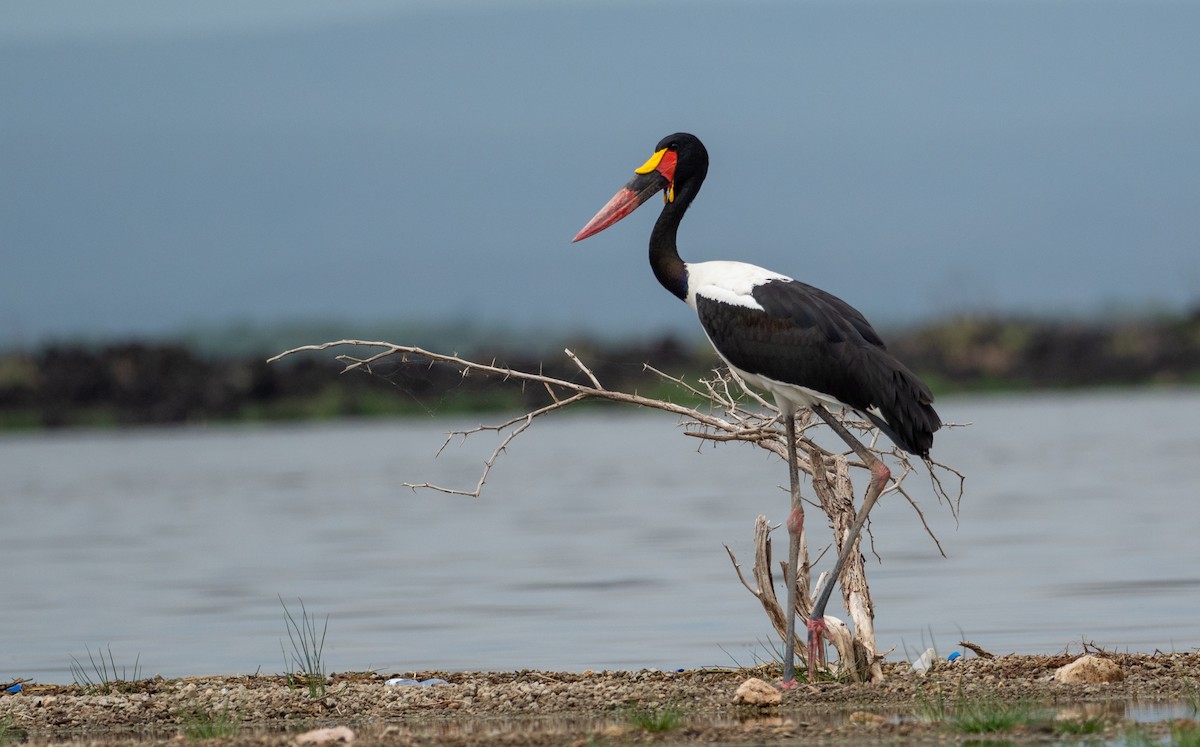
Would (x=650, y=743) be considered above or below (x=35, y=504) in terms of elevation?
below

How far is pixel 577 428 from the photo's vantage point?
213 ft

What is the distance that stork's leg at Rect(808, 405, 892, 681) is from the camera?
11500 mm

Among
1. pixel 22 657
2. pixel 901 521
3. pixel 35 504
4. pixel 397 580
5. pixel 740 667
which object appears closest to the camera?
pixel 740 667

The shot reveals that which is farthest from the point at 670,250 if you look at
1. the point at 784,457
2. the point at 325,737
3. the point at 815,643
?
the point at 325,737

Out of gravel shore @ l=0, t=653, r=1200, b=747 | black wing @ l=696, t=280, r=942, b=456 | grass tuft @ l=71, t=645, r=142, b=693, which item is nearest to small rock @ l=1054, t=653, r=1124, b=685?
gravel shore @ l=0, t=653, r=1200, b=747

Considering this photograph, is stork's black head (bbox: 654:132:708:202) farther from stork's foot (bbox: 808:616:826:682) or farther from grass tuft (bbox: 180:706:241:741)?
grass tuft (bbox: 180:706:241:741)

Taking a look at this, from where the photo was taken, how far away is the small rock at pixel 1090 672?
11.0m

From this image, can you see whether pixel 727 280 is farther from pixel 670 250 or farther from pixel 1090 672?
pixel 1090 672

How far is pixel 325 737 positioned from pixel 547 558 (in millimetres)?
12908

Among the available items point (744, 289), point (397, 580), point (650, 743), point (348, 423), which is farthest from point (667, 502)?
→ point (348, 423)

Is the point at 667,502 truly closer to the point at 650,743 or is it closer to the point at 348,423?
the point at 650,743

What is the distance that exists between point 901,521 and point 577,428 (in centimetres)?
3884

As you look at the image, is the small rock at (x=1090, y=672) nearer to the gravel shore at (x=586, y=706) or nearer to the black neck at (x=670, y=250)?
the gravel shore at (x=586, y=706)

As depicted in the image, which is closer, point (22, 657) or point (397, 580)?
point (22, 657)
